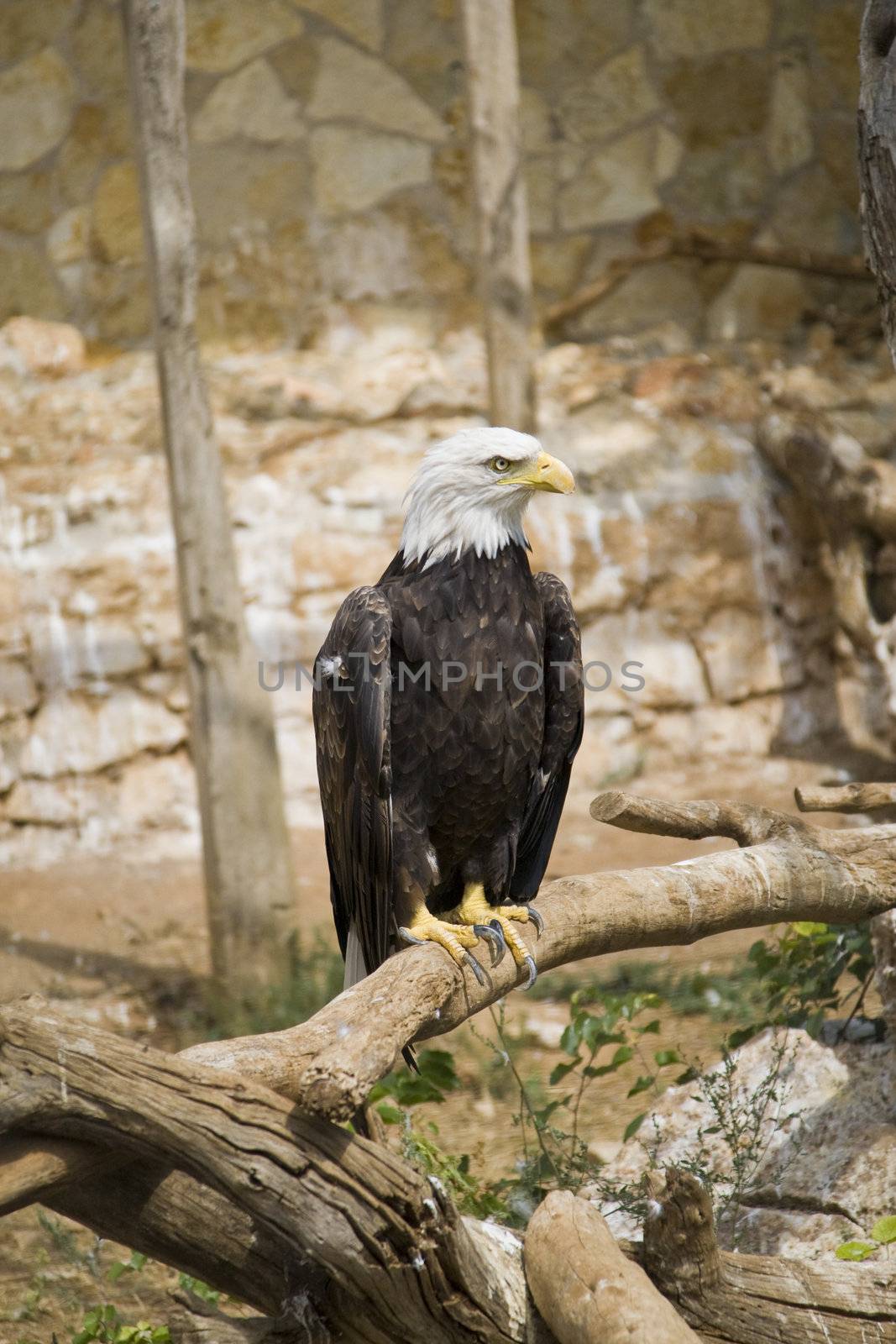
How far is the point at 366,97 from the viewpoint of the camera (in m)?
7.24

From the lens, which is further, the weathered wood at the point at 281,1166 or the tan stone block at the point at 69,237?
the tan stone block at the point at 69,237

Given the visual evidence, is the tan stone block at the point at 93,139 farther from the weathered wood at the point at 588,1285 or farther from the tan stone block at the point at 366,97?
the weathered wood at the point at 588,1285

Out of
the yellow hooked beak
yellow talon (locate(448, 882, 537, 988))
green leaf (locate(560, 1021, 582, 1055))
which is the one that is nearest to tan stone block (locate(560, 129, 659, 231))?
the yellow hooked beak

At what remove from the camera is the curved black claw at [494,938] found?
260cm

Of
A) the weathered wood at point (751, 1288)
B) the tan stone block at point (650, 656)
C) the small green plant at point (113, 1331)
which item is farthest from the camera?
the tan stone block at point (650, 656)

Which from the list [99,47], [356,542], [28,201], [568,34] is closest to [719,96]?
[568,34]

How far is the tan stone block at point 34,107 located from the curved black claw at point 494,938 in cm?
585

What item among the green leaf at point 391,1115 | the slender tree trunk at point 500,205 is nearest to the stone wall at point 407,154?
the slender tree trunk at point 500,205

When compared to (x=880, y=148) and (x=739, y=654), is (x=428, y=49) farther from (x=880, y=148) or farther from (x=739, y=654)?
(x=880, y=148)

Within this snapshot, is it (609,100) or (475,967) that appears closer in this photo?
(475,967)

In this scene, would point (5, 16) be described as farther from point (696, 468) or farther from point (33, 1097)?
point (33, 1097)

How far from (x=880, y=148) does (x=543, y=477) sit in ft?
2.90

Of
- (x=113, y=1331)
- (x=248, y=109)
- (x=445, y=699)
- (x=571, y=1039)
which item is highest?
(x=248, y=109)

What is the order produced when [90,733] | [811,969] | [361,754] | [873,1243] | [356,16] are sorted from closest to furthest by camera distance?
[873,1243], [361,754], [811,969], [90,733], [356,16]
